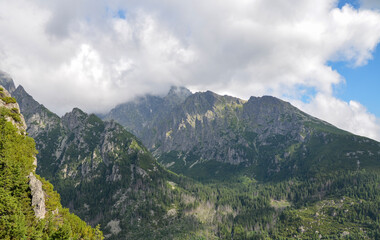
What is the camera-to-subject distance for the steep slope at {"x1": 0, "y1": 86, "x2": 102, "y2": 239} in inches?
2303

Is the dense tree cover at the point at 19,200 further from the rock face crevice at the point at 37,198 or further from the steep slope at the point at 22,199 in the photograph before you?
the rock face crevice at the point at 37,198

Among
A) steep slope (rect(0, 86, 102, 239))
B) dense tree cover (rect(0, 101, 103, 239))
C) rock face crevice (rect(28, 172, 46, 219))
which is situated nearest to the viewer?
dense tree cover (rect(0, 101, 103, 239))

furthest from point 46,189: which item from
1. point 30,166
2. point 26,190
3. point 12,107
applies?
point 12,107

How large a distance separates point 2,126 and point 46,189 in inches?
1288

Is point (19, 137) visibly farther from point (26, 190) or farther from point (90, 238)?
point (90, 238)

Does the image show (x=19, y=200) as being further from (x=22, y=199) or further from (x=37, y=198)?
(x=37, y=198)

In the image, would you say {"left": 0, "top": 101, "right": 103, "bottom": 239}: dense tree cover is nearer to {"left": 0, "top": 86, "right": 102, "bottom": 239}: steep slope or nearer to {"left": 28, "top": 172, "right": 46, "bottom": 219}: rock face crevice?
{"left": 0, "top": 86, "right": 102, "bottom": 239}: steep slope

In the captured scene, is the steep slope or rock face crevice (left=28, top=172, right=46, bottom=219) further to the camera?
rock face crevice (left=28, top=172, right=46, bottom=219)

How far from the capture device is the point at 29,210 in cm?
7138

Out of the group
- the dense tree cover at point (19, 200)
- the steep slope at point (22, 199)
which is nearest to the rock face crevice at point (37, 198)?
the steep slope at point (22, 199)

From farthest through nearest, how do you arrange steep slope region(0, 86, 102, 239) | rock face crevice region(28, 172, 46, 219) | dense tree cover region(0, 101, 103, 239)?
rock face crevice region(28, 172, 46, 219), steep slope region(0, 86, 102, 239), dense tree cover region(0, 101, 103, 239)

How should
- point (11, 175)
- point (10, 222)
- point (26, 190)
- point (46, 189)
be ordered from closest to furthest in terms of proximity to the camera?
point (10, 222)
point (11, 175)
point (26, 190)
point (46, 189)

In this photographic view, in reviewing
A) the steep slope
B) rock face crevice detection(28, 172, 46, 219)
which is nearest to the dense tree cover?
the steep slope

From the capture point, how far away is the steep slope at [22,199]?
5850cm
